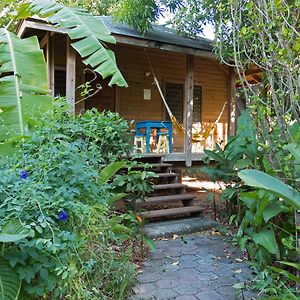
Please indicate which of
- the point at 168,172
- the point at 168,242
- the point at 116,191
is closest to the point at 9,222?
the point at 116,191

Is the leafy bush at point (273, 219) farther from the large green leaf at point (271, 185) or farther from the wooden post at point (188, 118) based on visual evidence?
the wooden post at point (188, 118)

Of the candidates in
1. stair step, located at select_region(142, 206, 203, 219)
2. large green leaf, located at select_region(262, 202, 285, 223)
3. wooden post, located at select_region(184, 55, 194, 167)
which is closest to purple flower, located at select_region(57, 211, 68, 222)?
large green leaf, located at select_region(262, 202, 285, 223)

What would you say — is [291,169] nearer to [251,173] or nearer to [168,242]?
[251,173]

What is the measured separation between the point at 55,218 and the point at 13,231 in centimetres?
27

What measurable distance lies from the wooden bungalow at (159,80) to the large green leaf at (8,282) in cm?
450

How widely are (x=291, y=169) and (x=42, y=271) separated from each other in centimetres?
246

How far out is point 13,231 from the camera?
187 cm

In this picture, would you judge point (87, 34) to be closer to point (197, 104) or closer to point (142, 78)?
point (142, 78)

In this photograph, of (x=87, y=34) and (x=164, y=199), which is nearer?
(x=87, y=34)

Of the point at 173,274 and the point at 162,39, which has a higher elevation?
the point at 162,39

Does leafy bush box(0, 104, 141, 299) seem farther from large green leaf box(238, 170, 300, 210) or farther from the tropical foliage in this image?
large green leaf box(238, 170, 300, 210)

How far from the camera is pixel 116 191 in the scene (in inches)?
167

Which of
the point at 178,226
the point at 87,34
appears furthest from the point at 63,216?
the point at 178,226

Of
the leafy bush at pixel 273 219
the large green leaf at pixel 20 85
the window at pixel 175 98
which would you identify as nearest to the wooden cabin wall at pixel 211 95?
the window at pixel 175 98
